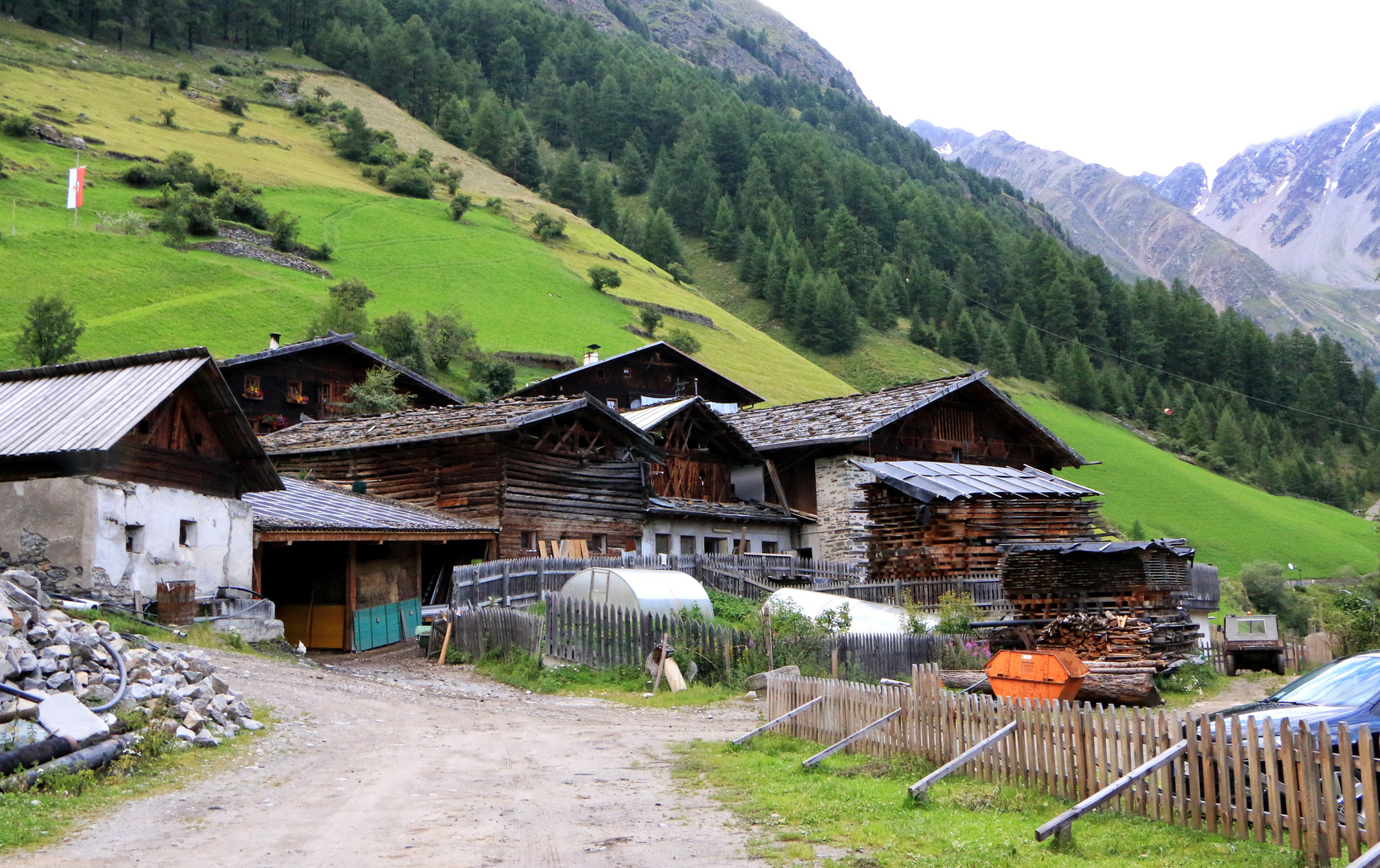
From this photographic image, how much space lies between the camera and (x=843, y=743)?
38.3ft

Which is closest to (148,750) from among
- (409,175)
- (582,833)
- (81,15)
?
(582,833)

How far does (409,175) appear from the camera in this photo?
98562 mm

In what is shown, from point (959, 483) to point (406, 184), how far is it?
80.6 metres

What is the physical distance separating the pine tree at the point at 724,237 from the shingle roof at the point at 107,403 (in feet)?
378

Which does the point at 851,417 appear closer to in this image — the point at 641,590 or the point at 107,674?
the point at 641,590

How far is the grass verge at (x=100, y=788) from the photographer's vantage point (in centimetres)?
835

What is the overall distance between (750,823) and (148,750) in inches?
245

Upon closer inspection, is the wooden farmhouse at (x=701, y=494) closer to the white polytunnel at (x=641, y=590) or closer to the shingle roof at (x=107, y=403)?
the white polytunnel at (x=641, y=590)

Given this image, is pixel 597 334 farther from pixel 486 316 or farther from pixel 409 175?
pixel 409 175

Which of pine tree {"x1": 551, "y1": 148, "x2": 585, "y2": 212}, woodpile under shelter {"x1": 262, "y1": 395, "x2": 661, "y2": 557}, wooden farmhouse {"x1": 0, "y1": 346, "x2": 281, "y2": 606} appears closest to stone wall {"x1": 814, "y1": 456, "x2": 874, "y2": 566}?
woodpile under shelter {"x1": 262, "y1": 395, "x2": 661, "y2": 557}

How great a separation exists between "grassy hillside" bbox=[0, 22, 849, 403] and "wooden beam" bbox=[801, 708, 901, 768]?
46937 millimetres

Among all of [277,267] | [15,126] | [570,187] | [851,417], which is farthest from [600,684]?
[570,187]

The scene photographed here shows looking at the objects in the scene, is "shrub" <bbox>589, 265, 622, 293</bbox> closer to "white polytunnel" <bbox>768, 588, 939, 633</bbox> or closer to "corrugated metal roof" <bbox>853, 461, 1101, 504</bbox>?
"corrugated metal roof" <bbox>853, 461, 1101, 504</bbox>

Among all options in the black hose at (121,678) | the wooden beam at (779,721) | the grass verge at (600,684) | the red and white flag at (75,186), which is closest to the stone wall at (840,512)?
the grass verge at (600,684)
